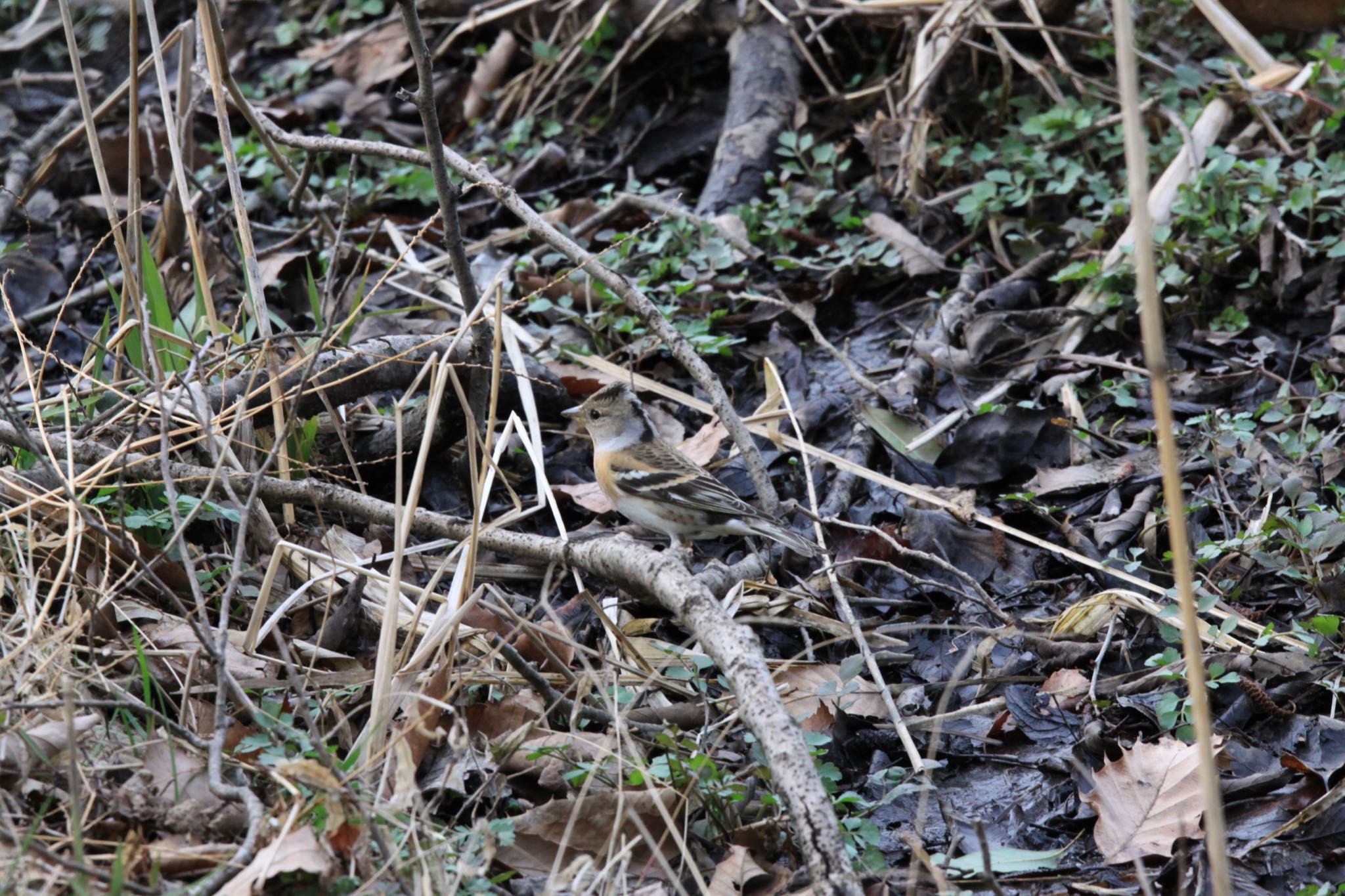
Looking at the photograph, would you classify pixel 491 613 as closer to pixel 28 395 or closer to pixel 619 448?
pixel 619 448

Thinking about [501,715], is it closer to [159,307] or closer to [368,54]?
[159,307]

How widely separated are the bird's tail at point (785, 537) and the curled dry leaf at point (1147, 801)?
3.98 ft

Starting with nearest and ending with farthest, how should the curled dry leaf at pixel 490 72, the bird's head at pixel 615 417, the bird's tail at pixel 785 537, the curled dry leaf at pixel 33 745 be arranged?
the curled dry leaf at pixel 33 745 → the bird's tail at pixel 785 537 → the bird's head at pixel 615 417 → the curled dry leaf at pixel 490 72

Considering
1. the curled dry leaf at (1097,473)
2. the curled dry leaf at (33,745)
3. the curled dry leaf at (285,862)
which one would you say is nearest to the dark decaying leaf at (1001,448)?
the curled dry leaf at (1097,473)

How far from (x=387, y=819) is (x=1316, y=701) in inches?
108

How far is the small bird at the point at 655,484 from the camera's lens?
427 cm

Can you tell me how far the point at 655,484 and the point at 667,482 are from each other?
0.18ft

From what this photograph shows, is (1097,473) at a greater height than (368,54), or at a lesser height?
lesser

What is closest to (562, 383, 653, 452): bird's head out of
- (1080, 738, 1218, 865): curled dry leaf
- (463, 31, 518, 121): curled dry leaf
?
(1080, 738, 1218, 865): curled dry leaf

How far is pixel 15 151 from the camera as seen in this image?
6652 mm

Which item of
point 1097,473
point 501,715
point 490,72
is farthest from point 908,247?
point 501,715

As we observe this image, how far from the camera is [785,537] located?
416 cm

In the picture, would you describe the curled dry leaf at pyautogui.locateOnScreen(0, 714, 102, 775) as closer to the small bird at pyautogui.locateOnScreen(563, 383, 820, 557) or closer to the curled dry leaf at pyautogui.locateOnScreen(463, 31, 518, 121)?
the small bird at pyautogui.locateOnScreen(563, 383, 820, 557)

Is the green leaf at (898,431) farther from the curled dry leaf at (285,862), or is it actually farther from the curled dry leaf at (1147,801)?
the curled dry leaf at (285,862)
